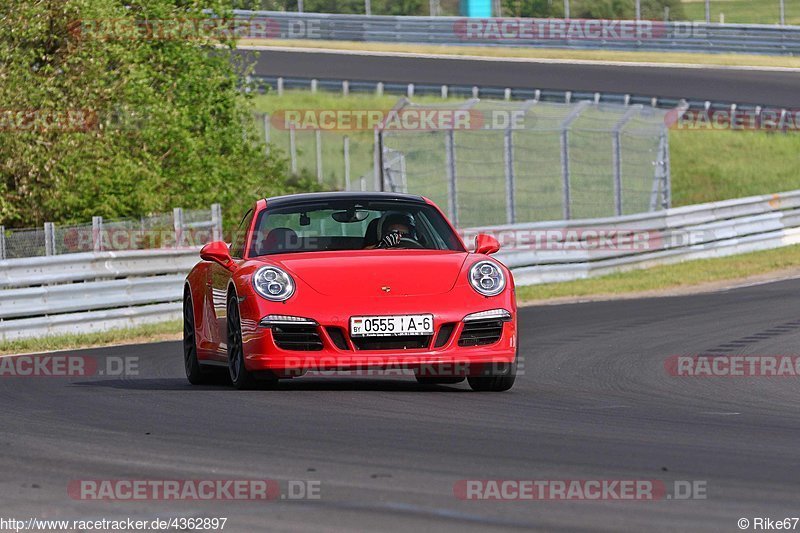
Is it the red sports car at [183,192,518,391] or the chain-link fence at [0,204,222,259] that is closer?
the red sports car at [183,192,518,391]

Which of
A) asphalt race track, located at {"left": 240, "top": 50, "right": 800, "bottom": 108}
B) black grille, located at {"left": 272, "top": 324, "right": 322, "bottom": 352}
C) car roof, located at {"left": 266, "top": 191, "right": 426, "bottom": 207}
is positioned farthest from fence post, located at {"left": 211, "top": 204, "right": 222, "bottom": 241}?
asphalt race track, located at {"left": 240, "top": 50, "right": 800, "bottom": 108}

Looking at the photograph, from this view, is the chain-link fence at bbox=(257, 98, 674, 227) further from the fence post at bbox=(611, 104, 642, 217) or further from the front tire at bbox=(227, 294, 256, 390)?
the front tire at bbox=(227, 294, 256, 390)

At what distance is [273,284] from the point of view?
9.51 m

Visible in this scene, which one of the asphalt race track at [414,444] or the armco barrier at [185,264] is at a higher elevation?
the asphalt race track at [414,444]

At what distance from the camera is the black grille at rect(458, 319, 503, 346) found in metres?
9.43

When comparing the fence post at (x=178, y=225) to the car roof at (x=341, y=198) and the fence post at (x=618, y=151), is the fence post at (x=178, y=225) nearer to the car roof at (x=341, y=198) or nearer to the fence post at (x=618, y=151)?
the fence post at (x=618, y=151)

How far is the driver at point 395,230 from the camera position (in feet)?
33.8

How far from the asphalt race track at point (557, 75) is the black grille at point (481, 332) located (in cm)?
2973

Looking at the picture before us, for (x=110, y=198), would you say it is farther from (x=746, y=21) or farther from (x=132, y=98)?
(x=746, y=21)

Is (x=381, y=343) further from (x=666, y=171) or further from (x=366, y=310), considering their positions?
(x=666, y=171)

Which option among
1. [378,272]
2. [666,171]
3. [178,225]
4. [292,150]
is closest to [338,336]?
[378,272]

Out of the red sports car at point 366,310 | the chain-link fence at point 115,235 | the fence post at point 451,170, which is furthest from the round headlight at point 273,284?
the fence post at point 451,170

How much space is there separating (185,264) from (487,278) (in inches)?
406

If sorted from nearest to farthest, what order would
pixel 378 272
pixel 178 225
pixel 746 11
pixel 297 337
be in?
pixel 297 337, pixel 378 272, pixel 178 225, pixel 746 11
